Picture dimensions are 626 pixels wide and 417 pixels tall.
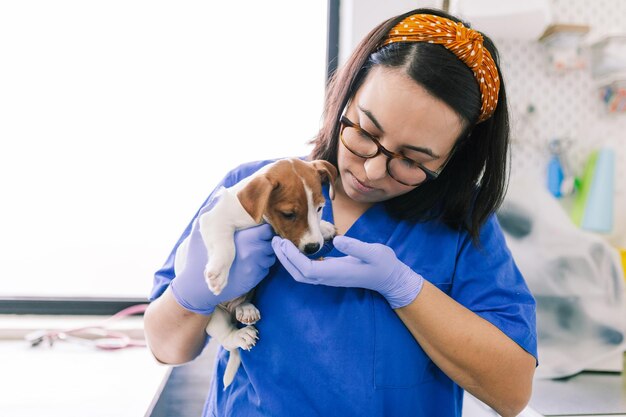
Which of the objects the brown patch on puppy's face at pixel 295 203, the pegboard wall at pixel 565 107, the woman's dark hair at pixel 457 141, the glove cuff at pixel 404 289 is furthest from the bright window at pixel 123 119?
the glove cuff at pixel 404 289

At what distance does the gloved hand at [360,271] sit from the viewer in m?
0.85

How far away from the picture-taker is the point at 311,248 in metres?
0.89

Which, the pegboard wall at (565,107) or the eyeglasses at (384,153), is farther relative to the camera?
the pegboard wall at (565,107)

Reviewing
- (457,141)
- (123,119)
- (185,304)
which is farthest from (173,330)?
(123,119)

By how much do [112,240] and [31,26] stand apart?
1008 mm

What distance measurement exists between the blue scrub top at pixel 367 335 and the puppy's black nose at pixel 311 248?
8cm

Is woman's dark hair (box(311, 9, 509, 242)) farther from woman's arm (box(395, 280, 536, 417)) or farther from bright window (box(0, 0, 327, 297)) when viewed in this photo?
bright window (box(0, 0, 327, 297))

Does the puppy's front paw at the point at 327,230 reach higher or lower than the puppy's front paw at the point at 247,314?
higher

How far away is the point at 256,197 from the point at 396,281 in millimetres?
322

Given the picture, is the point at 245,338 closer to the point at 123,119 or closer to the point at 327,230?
the point at 327,230

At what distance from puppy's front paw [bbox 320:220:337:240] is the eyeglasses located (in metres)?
0.17

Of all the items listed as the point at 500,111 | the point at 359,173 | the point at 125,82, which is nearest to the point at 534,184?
the point at 500,111

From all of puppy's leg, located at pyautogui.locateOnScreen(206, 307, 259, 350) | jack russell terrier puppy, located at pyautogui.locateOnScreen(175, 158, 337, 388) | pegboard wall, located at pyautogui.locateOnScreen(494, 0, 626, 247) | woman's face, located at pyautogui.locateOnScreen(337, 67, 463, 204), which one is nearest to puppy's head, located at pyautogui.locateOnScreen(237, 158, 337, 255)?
jack russell terrier puppy, located at pyautogui.locateOnScreen(175, 158, 337, 388)

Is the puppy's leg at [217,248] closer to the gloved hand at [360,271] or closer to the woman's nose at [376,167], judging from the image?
the gloved hand at [360,271]
